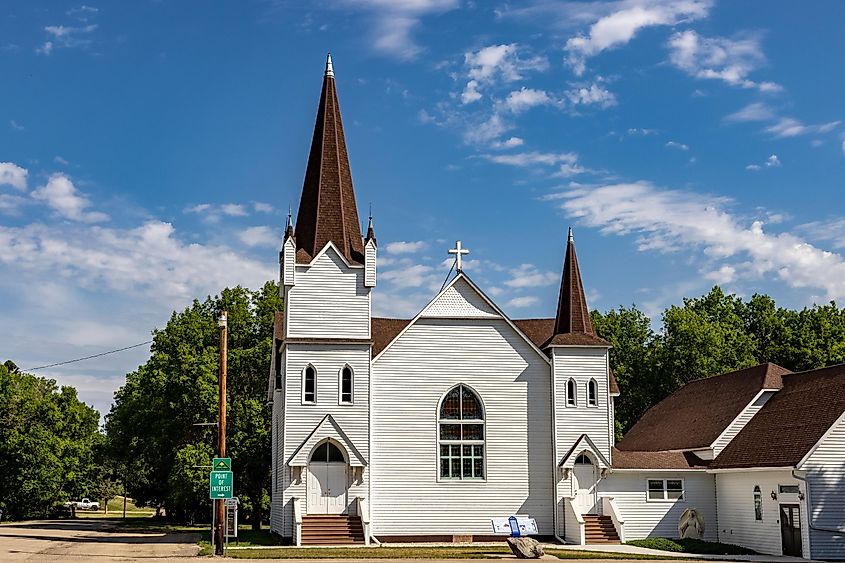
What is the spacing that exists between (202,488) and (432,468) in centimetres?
1258

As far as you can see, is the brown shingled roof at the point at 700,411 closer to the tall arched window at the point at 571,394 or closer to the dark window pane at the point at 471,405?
the tall arched window at the point at 571,394

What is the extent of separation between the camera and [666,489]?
3797cm

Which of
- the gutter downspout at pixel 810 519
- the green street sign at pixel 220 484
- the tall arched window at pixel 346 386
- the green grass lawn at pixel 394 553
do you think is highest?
the tall arched window at pixel 346 386

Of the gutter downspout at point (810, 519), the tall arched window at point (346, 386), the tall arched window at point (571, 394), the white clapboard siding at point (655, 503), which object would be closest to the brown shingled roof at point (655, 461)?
the white clapboard siding at point (655, 503)

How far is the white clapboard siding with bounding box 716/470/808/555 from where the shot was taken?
33.0 metres

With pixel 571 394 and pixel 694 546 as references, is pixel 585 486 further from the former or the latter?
pixel 694 546

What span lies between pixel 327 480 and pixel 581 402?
1011 cm

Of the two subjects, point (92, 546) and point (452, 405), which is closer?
point (92, 546)

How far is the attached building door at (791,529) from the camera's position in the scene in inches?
1260

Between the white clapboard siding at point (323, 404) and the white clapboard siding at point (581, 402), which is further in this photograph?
the white clapboard siding at point (581, 402)

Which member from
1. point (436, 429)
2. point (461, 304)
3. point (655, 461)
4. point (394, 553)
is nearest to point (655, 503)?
point (655, 461)

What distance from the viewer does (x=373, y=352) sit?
39.2m

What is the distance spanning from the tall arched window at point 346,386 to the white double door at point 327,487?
234cm

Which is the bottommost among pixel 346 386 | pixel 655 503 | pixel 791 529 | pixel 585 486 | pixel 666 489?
pixel 791 529
